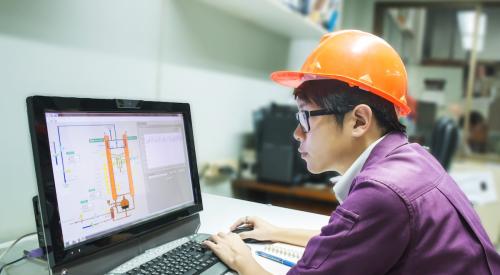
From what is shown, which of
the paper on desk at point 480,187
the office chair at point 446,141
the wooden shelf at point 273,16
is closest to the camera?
the wooden shelf at point 273,16

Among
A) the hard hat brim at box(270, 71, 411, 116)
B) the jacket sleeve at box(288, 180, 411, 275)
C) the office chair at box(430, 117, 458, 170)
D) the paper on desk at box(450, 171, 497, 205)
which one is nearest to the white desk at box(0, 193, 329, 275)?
the jacket sleeve at box(288, 180, 411, 275)

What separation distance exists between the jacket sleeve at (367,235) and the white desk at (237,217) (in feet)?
0.76

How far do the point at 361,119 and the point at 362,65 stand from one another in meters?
0.13

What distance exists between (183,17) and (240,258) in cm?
123

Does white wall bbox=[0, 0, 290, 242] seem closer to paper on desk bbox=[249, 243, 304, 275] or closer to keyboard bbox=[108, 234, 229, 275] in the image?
keyboard bbox=[108, 234, 229, 275]

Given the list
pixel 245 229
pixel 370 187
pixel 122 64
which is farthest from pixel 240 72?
pixel 370 187

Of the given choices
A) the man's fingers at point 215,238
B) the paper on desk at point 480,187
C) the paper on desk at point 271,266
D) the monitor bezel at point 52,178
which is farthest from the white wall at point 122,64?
the paper on desk at point 480,187

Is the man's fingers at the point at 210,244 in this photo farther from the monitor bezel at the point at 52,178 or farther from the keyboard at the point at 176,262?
the monitor bezel at the point at 52,178

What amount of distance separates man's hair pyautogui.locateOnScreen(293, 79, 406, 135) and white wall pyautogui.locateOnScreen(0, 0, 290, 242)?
803mm

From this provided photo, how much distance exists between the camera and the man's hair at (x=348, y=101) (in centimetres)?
94

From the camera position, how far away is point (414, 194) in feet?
2.41

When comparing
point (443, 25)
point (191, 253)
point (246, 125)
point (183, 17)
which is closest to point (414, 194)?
point (191, 253)

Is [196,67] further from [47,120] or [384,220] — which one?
[384,220]

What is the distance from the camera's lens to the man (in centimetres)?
72
